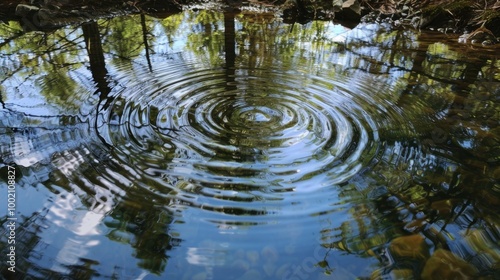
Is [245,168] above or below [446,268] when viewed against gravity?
above

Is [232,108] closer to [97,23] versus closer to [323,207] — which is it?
[323,207]

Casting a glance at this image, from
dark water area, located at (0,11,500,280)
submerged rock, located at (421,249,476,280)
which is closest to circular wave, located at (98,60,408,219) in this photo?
dark water area, located at (0,11,500,280)

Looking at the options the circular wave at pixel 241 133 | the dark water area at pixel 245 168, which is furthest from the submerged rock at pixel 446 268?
the circular wave at pixel 241 133

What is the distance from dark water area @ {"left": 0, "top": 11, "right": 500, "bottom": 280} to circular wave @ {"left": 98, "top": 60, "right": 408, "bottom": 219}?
0.05 feet

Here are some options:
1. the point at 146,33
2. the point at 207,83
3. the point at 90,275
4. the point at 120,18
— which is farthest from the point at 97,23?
the point at 90,275

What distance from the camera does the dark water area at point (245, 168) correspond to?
86.2 inches

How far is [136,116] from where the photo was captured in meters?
3.66

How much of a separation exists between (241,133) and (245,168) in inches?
22.8

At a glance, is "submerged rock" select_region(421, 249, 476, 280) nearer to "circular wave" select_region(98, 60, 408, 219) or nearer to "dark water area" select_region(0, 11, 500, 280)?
"dark water area" select_region(0, 11, 500, 280)

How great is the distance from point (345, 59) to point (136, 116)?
368 centimetres

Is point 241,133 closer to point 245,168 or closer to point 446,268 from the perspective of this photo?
point 245,168

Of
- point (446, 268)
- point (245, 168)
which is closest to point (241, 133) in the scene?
point (245, 168)

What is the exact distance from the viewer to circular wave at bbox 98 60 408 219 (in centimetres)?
280

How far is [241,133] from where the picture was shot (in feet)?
11.3
